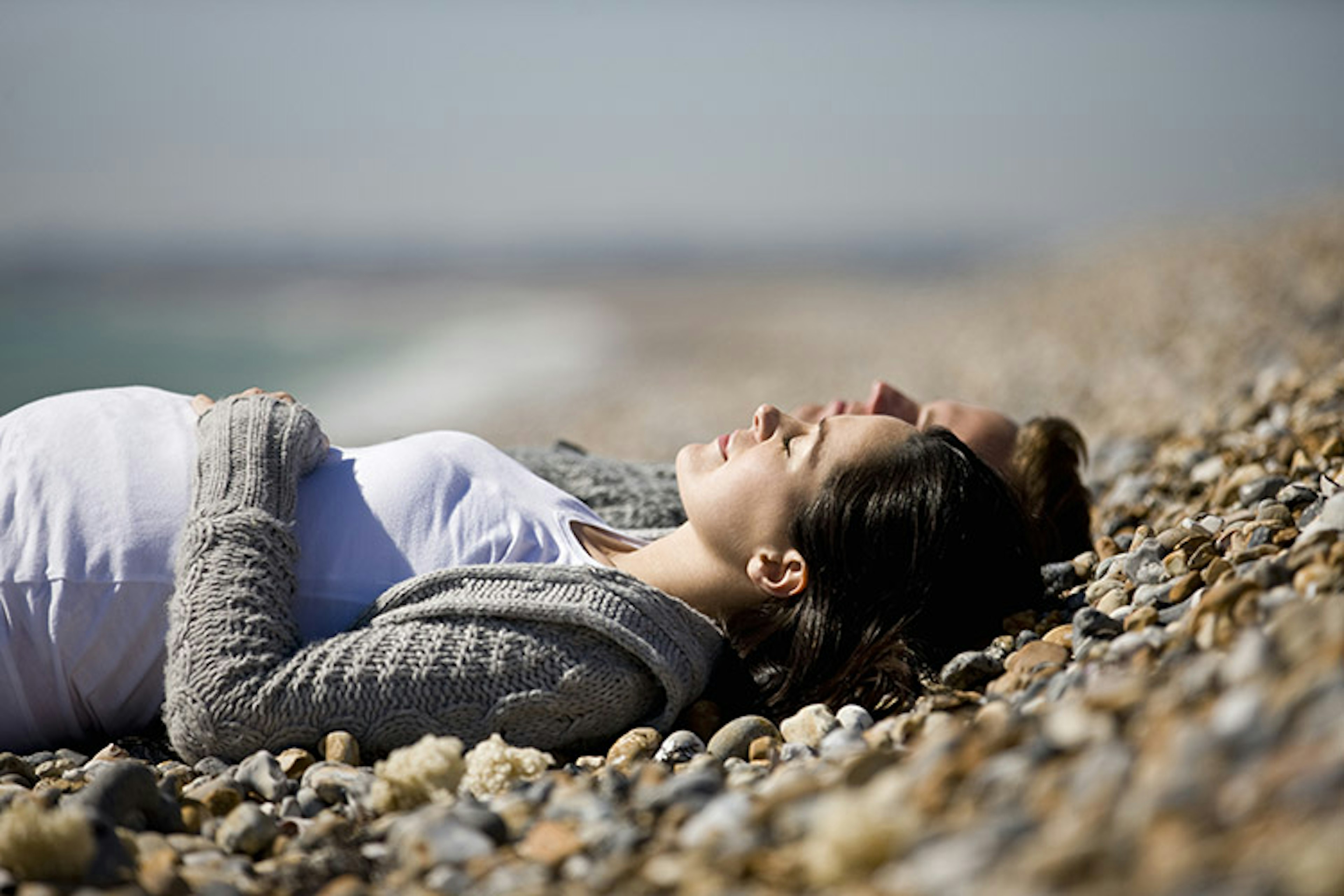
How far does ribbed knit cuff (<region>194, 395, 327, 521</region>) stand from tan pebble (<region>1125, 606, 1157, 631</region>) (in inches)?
69.8

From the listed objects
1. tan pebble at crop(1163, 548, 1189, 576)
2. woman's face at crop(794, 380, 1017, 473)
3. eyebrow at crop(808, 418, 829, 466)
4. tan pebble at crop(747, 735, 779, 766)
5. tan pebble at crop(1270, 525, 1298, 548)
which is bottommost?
tan pebble at crop(747, 735, 779, 766)

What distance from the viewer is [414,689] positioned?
258 centimetres

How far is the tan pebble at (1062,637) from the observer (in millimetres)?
2662

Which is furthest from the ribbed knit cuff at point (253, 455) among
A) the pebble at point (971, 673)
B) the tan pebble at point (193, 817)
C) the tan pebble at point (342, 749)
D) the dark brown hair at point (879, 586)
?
the pebble at point (971, 673)

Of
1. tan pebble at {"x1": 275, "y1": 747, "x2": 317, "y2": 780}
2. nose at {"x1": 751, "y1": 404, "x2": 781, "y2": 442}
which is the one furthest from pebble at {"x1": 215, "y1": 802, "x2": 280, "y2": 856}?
nose at {"x1": 751, "y1": 404, "x2": 781, "y2": 442}

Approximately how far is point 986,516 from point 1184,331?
798cm

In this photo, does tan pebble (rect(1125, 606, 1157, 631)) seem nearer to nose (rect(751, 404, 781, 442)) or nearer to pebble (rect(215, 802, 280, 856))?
nose (rect(751, 404, 781, 442))

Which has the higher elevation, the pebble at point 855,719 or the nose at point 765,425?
the nose at point 765,425

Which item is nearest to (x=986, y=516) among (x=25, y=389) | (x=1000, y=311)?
(x=1000, y=311)

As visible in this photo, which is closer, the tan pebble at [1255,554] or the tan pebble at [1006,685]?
the tan pebble at [1006,685]

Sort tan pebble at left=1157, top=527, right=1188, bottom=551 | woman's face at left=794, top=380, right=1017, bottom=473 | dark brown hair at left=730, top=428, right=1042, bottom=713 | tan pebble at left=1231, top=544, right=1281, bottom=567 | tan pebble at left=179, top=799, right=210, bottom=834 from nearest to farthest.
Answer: tan pebble at left=179, top=799, right=210, bottom=834 < tan pebble at left=1231, top=544, right=1281, bottom=567 < dark brown hair at left=730, top=428, right=1042, bottom=713 < tan pebble at left=1157, top=527, right=1188, bottom=551 < woman's face at left=794, top=380, right=1017, bottom=473

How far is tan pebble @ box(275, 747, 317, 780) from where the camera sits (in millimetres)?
2518

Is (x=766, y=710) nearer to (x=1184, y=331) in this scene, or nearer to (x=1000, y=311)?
(x=1184, y=331)

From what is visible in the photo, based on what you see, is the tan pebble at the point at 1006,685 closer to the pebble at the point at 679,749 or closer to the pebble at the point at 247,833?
the pebble at the point at 679,749
